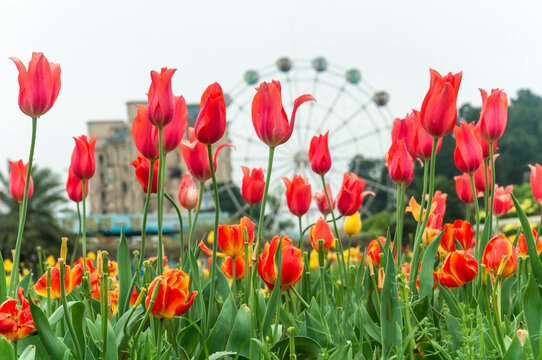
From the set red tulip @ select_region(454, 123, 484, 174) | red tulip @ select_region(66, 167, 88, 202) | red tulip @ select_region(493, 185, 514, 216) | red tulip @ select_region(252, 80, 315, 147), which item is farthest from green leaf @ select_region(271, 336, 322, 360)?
red tulip @ select_region(493, 185, 514, 216)

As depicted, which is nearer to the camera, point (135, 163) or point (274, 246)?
point (274, 246)

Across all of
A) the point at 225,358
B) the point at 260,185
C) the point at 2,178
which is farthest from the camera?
the point at 2,178

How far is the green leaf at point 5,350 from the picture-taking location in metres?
1.03

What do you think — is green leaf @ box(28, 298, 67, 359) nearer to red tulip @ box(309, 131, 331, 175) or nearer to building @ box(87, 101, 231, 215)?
red tulip @ box(309, 131, 331, 175)

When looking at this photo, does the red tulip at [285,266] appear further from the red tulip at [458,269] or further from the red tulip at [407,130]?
the red tulip at [407,130]

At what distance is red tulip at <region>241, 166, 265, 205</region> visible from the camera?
1.65m

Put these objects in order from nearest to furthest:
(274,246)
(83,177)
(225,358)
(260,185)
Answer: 1. (225,358)
2. (274,246)
3. (83,177)
4. (260,185)

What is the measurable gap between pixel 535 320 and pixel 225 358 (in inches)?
21.2

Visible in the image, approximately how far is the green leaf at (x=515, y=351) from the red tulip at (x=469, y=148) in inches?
21.9

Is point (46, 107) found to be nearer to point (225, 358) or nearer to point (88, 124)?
point (225, 358)

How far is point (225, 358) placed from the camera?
116 centimetres

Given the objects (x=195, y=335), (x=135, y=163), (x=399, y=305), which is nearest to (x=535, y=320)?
(x=399, y=305)

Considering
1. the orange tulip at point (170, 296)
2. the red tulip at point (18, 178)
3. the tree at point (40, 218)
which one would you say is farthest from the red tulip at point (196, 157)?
the tree at point (40, 218)

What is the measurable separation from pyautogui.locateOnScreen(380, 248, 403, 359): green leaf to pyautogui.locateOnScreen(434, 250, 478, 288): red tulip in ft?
0.57
